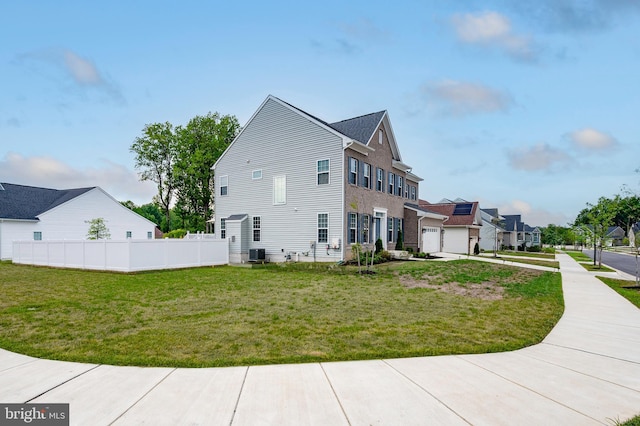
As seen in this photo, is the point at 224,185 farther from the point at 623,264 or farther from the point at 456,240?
the point at 623,264

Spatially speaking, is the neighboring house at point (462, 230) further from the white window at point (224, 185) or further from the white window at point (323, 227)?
the white window at point (224, 185)

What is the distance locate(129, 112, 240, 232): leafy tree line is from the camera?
37353 millimetres

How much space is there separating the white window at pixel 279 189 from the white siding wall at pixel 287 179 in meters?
0.25

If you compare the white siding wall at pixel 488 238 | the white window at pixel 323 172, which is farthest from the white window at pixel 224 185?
the white siding wall at pixel 488 238

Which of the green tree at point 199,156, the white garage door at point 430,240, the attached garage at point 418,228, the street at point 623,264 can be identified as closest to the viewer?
the street at point 623,264

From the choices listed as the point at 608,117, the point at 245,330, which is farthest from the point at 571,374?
the point at 608,117

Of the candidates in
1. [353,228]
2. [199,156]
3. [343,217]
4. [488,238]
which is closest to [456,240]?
[488,238]

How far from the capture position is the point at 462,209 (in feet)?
118

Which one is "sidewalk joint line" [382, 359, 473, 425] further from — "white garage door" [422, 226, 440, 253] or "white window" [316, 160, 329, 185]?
"white garage door" [422, 226, 440, 253]

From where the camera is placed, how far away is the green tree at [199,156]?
37.1 meters

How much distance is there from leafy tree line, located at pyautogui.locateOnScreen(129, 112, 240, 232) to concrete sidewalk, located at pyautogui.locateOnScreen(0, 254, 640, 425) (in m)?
34.6

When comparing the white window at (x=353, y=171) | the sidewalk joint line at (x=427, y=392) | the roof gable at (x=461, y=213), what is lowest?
the sidewalk joint line at (x=427, y=392)

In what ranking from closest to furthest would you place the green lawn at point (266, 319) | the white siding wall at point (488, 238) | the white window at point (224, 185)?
the green lawn at point (266, 319)
the white window at point (224, 185)
the white siding wall at point (488, 238)

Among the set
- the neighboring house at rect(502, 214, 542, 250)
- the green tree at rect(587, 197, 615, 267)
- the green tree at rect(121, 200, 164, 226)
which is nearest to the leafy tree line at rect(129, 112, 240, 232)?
the green tree at rect(587, 197, 615, 267)
